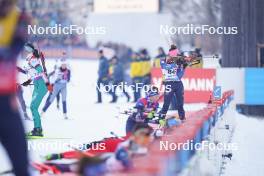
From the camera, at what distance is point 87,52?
4.78 meters

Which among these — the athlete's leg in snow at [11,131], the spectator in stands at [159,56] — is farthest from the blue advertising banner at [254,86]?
the athlete's leg in snow at [11,131]

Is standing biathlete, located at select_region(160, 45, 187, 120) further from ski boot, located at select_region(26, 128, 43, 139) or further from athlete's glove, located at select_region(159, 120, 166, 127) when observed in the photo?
ski boot, located at select_region(26, 128, 43, 139)

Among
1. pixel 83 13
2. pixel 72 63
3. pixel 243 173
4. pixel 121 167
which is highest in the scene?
pixel 83 13

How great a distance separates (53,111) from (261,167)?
1419mm

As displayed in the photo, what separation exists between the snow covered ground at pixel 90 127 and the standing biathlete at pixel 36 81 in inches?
1.7

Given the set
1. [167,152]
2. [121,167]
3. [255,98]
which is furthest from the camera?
[255,98]

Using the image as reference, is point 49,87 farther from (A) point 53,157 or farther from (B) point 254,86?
(B) point 254,86

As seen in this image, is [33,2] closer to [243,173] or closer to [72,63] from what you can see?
[72,63]

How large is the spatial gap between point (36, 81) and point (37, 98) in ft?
0.62

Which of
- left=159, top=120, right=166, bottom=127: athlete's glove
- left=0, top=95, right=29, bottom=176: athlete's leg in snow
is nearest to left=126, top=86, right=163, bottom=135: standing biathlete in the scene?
left=159, top=120, right=166, bottom=127: athlete's glove

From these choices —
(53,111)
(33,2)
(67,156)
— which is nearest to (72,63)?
(53,111)

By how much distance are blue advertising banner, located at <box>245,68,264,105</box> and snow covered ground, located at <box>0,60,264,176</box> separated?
212 mm

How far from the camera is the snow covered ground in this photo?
358cm

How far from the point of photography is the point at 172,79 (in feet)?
12.0
